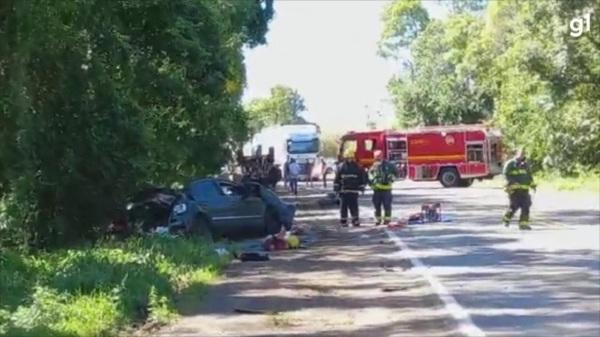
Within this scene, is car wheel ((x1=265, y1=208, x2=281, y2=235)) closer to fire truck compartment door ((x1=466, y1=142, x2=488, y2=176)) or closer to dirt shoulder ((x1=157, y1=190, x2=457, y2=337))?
dirt shoulder ((x1=157, y1=190, x2=457, y2=337))

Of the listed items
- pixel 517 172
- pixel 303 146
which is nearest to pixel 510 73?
pixel 303 146

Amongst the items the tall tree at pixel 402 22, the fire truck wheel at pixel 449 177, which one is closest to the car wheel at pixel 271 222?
the fire truck wheel at pixel 449 177

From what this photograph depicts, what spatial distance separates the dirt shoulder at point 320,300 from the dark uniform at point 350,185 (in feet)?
22.0

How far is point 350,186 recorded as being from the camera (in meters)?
28.0

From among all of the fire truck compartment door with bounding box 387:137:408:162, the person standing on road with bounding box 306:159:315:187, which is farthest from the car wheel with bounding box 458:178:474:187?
the person standing on road with bounding box 306:159:315:187

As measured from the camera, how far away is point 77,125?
21281mm

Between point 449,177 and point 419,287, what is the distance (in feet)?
137

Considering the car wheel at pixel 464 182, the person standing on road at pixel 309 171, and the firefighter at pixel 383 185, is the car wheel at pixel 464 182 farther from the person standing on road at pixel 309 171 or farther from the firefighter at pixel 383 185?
the firefighter at pixel 383 185

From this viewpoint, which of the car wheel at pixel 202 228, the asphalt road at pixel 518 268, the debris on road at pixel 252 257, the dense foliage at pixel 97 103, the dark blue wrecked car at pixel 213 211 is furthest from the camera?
the dark blue wrecked car at pixel 213 211

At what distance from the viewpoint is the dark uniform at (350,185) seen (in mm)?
28172

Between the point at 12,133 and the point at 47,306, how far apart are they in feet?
14.8

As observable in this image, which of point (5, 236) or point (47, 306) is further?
point (5, 236)

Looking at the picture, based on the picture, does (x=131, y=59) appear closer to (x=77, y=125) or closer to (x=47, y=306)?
(x=77, y=125)

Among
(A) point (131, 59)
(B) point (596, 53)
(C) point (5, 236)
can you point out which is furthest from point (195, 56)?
(B) point (596, 53)
